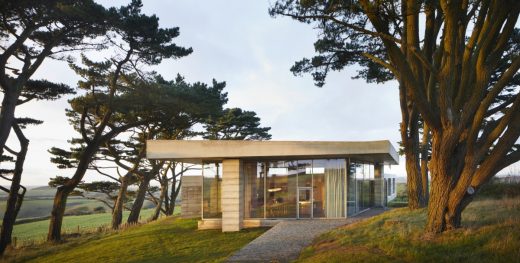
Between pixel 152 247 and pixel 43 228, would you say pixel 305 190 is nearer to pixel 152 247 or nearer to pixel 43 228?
pixel 152 247

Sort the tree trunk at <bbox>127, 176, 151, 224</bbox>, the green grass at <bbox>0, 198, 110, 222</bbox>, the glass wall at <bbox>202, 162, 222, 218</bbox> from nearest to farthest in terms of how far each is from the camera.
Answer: the glass wall at <bbox>202, 162, 222, 218</bbox> < the tree trunk at <bbox>127, 176, 151, 224</bbox> < the green grass at <bbox>0, 198, 110, 222</bbox>

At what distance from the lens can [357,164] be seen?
20.1 meters

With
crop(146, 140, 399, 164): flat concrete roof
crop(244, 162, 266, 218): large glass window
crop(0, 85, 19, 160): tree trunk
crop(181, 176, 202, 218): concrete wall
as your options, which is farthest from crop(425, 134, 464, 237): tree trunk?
crop(181, 176, 202, 218): concrete wall

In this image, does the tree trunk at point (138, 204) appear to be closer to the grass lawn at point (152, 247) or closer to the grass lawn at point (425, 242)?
the grass lawn at point (152, 247)

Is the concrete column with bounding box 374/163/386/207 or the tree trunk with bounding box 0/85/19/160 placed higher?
the tree trunk with bounding box 0/85/19/160

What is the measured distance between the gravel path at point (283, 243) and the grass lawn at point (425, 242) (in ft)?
1.46

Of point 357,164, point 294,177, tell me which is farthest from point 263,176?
point 357,164

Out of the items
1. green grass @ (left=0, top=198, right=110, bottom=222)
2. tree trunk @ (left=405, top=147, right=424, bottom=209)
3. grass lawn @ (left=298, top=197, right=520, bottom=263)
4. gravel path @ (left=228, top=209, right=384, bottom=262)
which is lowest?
green grass @ (left=0, top=198, right=110, bottom=222)

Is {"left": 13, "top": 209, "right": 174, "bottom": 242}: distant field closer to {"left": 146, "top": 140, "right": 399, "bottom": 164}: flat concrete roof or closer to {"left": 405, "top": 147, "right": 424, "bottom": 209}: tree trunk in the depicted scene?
{"left": 146, "top": 140, "right": 399, "bottom": 164}: flat concrete roof

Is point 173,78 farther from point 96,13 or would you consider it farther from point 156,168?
point 96,13

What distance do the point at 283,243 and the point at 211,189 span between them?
7.80 meters

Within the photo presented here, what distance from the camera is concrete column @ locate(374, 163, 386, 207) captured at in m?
24.0

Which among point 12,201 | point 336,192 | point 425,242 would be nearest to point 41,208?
point 12,201

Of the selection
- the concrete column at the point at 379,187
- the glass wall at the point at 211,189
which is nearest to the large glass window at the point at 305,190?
the glass wall at the point at 211,189
